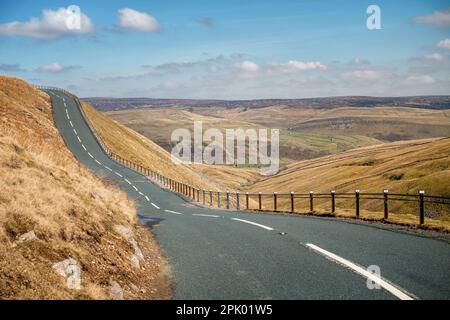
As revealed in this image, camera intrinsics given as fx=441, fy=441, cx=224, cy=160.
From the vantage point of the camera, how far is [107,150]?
6825 cm

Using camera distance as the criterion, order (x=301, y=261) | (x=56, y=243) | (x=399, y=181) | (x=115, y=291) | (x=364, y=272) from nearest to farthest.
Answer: (x=115, y=291)
(x=56, y=243)
(x=364, y=272)
(x=301, y=261)
(x=399, y=181)

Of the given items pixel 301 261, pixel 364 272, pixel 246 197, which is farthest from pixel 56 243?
pixel 246 197

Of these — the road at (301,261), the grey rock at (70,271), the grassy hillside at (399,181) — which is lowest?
the grassy hillside at (399,181)

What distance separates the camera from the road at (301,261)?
7.46m

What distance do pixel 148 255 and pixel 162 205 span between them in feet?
68.8

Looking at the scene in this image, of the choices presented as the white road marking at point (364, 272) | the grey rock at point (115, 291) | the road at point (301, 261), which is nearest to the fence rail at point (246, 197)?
the road at point (301, 261)

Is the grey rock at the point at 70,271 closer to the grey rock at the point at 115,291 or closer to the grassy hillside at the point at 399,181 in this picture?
the grey rock at the point at 115,291

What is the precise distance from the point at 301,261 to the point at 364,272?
5.05ft

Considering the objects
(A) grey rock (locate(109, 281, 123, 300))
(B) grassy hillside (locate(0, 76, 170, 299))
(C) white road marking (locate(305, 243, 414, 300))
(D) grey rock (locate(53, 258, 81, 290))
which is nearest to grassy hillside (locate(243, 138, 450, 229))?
(C) white road marking (locate(305, 243, 414, 300))

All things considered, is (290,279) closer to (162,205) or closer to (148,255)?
(148,255)

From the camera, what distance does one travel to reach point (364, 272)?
839cm

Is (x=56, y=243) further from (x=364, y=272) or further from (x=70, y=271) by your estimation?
(x=364, y=272)
